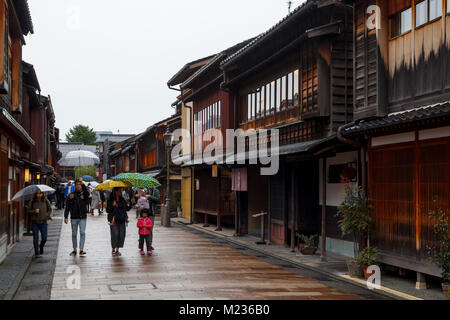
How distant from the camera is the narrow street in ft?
34.4

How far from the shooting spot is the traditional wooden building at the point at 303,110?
1568 centimetres

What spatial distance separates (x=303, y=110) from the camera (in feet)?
55.1

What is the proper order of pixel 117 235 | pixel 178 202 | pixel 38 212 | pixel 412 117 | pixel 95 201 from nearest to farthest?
1. pixel 412 117
2. pixel 38 212
3. pixel 117 235
4. pixel 178 202
5. pixel 95 201

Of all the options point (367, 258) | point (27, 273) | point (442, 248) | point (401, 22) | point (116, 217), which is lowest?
point (27, 273)

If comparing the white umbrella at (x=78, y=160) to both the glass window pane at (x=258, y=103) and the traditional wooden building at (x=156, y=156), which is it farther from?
the glass window pane at (x=258, y=103)

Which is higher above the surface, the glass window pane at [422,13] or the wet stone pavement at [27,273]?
the glass window pane at [422,13]

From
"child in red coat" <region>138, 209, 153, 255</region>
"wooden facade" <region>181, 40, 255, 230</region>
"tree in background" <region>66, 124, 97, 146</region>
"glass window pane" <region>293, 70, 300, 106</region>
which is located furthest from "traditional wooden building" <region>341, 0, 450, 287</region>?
"tree in background" <region>66, 124, 97, 146</region>

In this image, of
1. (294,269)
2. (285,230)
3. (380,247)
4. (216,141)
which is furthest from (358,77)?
(216,141)

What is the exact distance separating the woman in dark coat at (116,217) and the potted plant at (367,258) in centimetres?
754

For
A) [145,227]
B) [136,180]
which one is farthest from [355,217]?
[136,180]

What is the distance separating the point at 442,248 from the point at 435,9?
16.3ft

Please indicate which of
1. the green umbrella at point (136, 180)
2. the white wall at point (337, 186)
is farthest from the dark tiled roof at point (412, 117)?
the green umbrella at point (136, 180)

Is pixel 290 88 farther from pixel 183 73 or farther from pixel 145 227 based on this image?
pixel 183 73

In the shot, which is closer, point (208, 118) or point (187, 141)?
point (208, 118)
